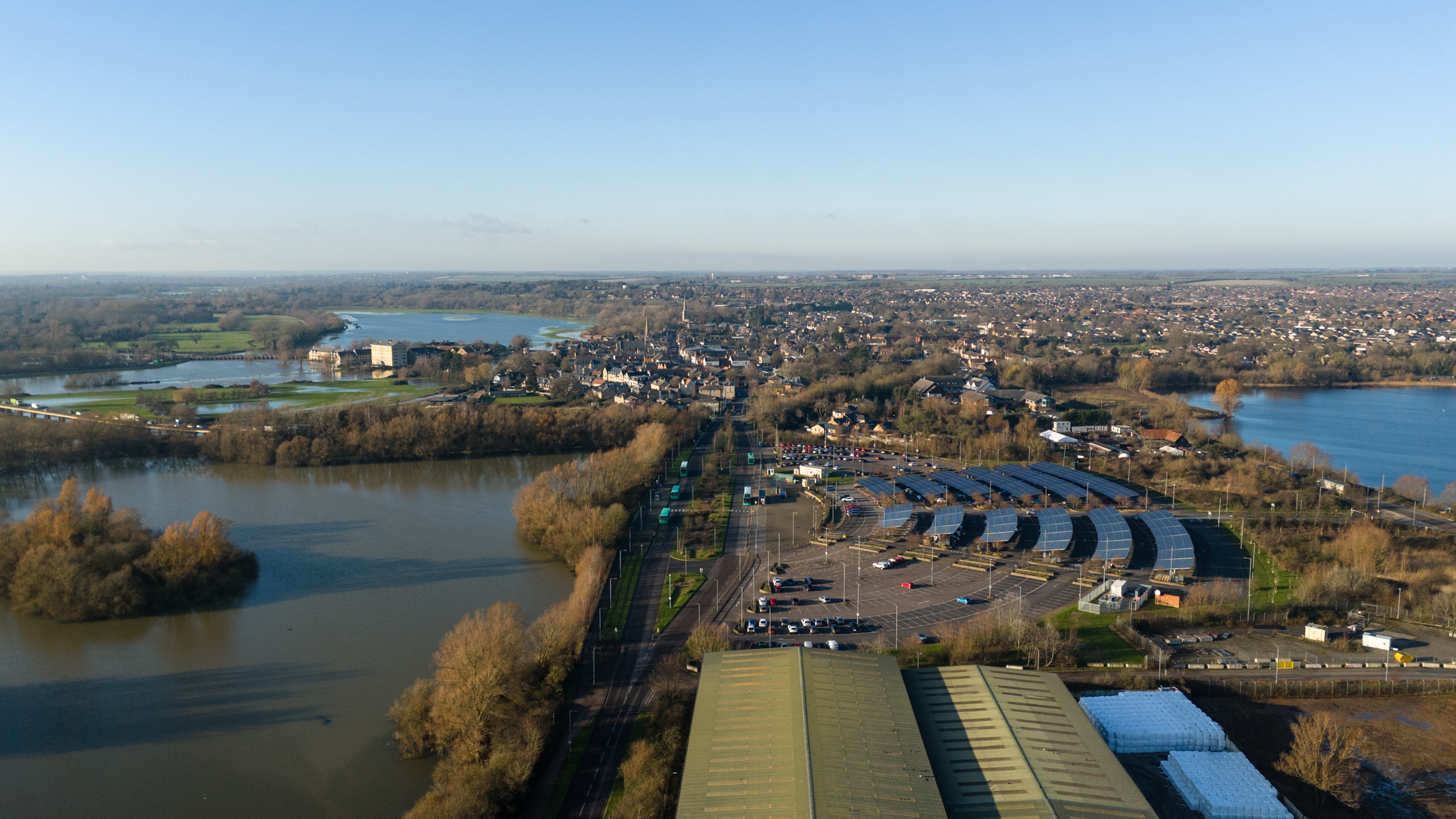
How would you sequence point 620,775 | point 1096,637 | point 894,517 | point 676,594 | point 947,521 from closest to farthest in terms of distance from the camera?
point 620,775 < point 1096,637 < point 676,594 < point 947,521 < point 894,517

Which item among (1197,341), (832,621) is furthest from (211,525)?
(1197,341)

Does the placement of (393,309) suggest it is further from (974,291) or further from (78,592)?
(78,592)

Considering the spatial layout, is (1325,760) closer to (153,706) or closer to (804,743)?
(804,743)

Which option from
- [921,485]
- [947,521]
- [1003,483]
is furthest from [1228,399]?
[947,521]

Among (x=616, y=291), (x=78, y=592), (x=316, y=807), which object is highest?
(x=616, y=291)

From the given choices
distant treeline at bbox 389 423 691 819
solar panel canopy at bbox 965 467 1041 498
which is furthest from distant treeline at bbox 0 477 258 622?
solar panel canopy at bbox 965 467 1041 498

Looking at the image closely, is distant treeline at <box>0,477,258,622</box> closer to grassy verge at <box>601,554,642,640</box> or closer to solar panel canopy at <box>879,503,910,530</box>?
grassy verge at <box>601,554,642,640</box>
